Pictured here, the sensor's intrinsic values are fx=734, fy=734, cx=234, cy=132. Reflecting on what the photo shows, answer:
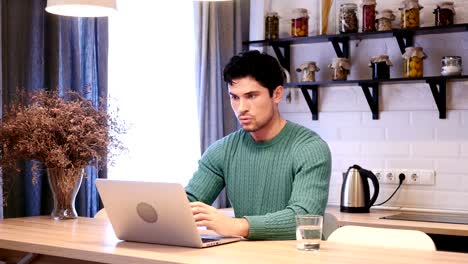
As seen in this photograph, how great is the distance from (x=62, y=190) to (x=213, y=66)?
4.58ft

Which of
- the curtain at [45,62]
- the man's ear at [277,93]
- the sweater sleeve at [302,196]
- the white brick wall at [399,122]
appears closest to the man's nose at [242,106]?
the man's ear at [277,93]

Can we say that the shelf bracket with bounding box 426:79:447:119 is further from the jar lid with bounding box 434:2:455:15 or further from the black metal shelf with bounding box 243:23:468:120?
the jar lid with bounding box 434:2:455:15

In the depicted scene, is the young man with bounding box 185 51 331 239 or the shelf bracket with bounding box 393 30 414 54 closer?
the young man with bounding box 185 51 331 239

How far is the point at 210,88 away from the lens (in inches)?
159

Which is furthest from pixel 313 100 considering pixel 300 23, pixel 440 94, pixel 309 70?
pixel 440 94

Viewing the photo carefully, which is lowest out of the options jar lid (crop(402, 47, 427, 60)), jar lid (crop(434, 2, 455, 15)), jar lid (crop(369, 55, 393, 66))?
jar lid (crop(369, 55, 393, 66))

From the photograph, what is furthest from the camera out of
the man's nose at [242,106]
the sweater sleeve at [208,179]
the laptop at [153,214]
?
the sweater sleeve at [208,179]

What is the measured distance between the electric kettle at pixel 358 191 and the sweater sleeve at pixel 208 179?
43.6 inches

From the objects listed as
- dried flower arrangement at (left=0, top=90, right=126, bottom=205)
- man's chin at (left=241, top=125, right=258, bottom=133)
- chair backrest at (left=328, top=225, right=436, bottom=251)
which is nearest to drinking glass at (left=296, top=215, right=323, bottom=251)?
chair backrest at (left=328, top=225, right=436, bottom=251)

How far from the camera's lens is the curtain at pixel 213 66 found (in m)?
4.00

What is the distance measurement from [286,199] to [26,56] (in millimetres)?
1331

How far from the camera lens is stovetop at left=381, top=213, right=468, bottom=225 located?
328 cm

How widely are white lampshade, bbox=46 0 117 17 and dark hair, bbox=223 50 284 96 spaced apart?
48cm

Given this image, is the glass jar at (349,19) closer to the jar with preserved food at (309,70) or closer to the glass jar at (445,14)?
the jar with preserved food at (309,70)
